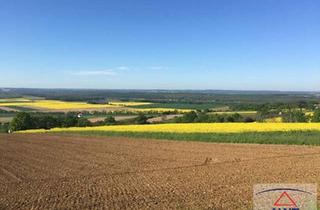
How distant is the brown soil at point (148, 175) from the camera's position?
11484 millimetres

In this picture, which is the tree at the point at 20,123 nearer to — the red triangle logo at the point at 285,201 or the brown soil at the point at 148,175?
the brown soil at the point at 148,175

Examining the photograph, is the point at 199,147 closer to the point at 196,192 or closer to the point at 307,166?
the point at 307,166

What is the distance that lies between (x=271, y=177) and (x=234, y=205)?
15.5 feet

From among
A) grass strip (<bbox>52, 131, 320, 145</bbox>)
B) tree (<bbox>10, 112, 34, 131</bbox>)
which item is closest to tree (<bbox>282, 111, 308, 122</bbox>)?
grass strip (<bbox>52, 131, 320, 145</bbox>)

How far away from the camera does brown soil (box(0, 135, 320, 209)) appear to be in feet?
37.7

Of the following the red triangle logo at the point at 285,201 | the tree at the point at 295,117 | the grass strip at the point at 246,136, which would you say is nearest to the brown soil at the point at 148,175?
the red triangle logo at the point at 285,201

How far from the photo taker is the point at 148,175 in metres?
16.3

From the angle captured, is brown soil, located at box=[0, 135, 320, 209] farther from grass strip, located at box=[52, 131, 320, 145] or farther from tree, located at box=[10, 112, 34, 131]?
tree, located at box=[10, 112, 34, 131]

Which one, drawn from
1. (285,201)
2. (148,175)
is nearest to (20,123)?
(148,175)

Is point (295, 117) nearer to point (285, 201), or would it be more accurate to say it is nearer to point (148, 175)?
point (148, 175)

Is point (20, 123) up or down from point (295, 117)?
down

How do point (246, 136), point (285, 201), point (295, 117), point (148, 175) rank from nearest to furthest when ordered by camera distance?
point (285, 201) → point (148, 175) → point (246, 136) → point (295, 117)

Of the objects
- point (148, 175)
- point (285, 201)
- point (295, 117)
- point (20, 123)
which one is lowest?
point (20, 123)

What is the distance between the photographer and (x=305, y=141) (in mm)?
28516
